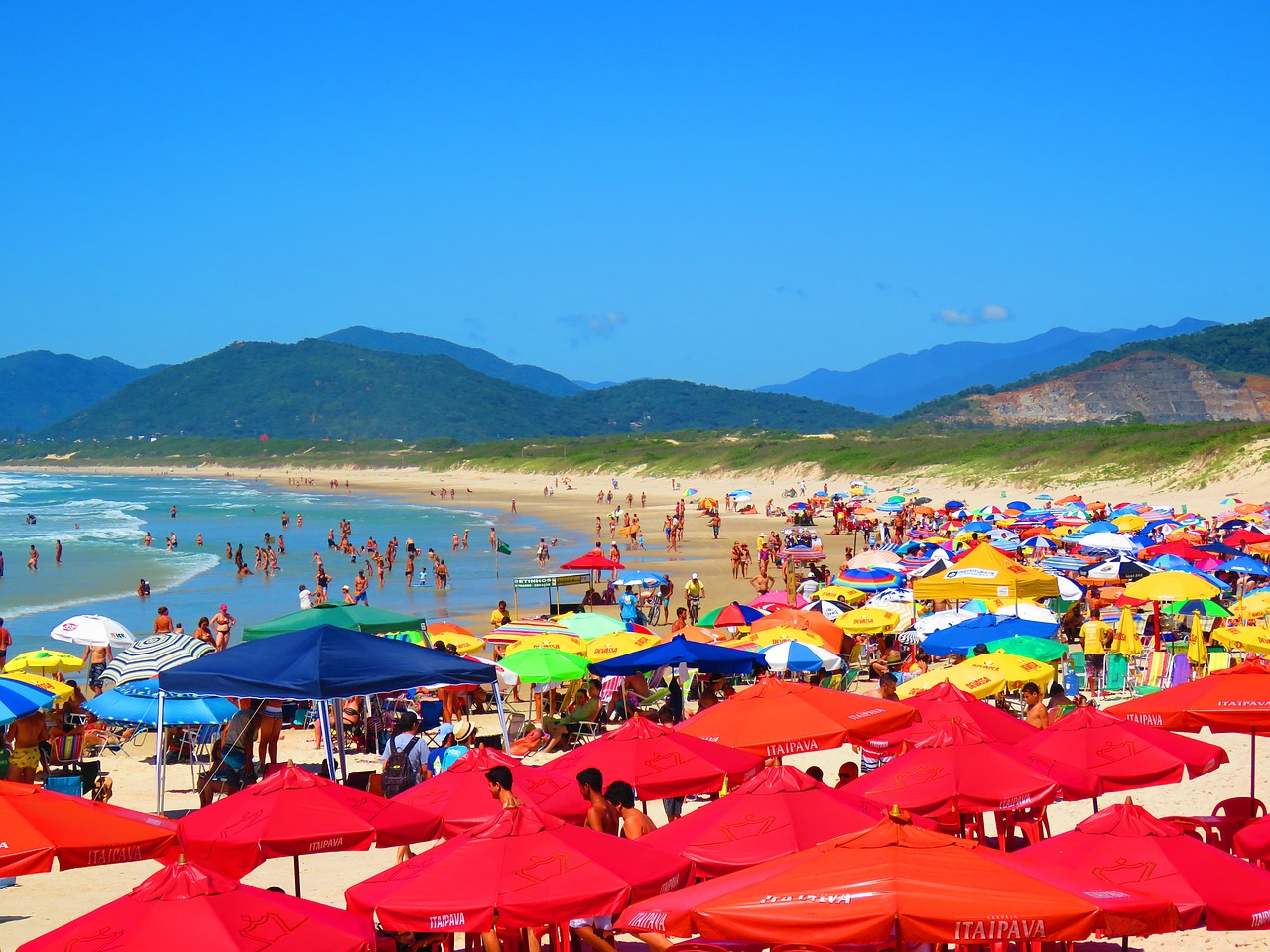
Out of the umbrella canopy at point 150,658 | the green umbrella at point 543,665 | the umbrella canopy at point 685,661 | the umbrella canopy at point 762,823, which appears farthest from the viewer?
the green umbrella at point 543,665

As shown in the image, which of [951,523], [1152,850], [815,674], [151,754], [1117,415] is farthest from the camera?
[1117,415]

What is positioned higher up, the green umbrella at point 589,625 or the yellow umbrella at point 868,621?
the green umbrella at point 589,625

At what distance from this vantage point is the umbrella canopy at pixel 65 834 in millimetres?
5914

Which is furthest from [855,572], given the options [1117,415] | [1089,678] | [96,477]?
[96,477]

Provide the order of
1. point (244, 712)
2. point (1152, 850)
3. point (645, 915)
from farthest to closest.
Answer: point (244, 712) < point (1152, 850) < point (645, 915)

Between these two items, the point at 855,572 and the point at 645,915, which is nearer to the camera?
the point at 645,915

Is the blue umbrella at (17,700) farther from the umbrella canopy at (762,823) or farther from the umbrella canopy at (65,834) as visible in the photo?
the umbrella canopy at (762,823)

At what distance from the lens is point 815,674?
15.2 meters

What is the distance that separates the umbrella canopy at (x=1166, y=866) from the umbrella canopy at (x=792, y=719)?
299 centimetres

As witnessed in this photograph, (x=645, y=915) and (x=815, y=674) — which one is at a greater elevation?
(x=645, y=915)

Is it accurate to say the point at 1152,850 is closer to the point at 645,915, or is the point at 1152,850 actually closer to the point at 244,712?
the point at 645,915

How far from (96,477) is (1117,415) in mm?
94266

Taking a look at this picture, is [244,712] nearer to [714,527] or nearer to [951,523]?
[951,523]

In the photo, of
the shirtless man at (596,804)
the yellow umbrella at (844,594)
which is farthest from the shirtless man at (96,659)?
the shirtless man at (596,804)
